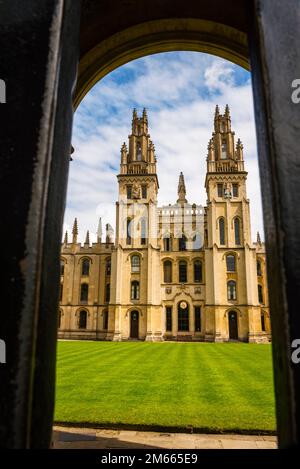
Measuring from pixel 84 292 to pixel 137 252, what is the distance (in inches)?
404

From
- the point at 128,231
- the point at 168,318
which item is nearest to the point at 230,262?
the point at 168,318

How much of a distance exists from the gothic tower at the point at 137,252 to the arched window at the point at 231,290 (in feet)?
25.4

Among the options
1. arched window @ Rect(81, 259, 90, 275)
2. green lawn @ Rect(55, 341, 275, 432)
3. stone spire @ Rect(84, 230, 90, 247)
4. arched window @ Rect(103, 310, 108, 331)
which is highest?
stone spire @ Rect(84, 230, 90, 247)

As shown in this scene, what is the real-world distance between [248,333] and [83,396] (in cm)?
3030

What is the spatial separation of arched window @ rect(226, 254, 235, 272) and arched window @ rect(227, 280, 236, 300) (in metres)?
1.34

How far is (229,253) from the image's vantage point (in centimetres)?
3766

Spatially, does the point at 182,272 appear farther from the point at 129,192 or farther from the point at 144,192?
the point at 129,192

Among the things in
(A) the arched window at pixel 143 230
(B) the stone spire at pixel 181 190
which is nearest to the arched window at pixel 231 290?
(A) the arched window at pixel 143 230

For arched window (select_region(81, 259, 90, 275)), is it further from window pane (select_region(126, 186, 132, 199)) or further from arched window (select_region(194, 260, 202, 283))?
arched window (select_region(194, 260, 202, 283))

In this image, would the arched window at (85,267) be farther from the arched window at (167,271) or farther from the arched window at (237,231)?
the arched window at (237,231)

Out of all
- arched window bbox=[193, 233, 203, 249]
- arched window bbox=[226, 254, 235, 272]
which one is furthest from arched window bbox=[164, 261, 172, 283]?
arched window bbox=[226, 254, 235, 272]

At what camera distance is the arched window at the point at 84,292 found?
43.6 metres

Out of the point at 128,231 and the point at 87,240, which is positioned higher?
the point at 87,240

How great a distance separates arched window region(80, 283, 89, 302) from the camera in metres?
43.6
